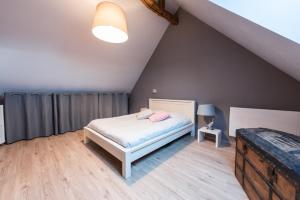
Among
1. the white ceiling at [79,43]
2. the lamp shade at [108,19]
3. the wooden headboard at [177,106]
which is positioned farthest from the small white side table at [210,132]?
the lamp shade at [108,19]

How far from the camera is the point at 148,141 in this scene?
7.29 feet

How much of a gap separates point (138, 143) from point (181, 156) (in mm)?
883

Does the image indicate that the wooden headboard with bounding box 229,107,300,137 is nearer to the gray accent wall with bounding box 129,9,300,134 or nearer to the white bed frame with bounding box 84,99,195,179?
the gray accent wall with bounding box 129,9,300,134

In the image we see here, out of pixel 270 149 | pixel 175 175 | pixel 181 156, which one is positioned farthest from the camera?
pixel 181 156

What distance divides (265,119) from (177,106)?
5.94 ft

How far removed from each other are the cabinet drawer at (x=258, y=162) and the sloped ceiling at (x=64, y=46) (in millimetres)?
3019

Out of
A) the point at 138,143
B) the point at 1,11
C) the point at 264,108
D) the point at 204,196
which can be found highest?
the point at 1,11

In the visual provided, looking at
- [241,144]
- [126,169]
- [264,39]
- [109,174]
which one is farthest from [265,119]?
[109,174]

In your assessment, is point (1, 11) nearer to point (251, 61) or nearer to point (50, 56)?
point (50, 56)

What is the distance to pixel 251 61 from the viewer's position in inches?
103

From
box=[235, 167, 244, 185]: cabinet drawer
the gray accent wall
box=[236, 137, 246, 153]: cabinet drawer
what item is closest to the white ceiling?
the gray accent wall

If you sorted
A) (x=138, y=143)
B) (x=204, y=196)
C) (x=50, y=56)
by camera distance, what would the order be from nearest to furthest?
1. (x=204, y=196)
2. (x=138, y=143)
3. (x=50, y=56)

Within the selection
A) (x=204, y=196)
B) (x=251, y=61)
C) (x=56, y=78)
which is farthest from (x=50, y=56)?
(x=251, y=61)

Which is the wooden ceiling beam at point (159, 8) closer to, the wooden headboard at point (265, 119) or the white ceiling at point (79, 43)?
the white ceiling at point (79, 43)
